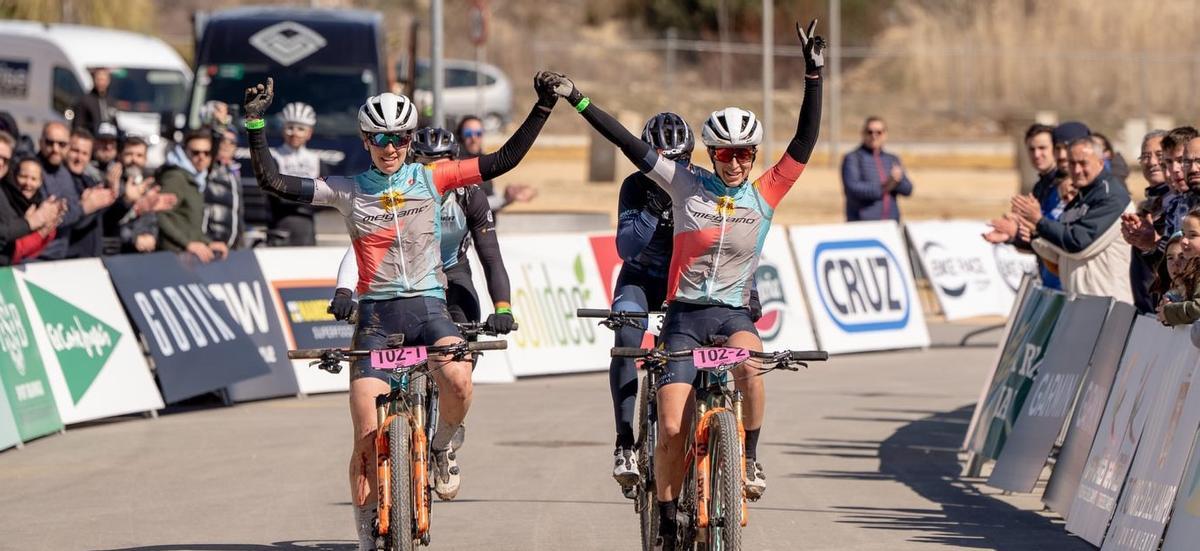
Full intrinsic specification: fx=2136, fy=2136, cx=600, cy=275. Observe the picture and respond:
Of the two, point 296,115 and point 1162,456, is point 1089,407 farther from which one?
point 296,115

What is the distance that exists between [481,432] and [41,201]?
3.74m

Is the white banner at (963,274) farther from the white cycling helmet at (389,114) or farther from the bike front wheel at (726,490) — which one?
the bike front wheel at (726,490)

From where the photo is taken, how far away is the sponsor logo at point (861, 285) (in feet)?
69.8

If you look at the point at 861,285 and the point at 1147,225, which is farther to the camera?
the point at 861,285

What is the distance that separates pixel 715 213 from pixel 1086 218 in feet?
15.7

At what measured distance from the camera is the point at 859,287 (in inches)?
846

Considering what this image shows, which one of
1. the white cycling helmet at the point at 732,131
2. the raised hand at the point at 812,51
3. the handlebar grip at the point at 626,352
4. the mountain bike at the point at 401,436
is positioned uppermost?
the raised hand at the point at 812,51

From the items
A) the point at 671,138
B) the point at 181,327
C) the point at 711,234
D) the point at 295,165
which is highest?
the point at 671,138

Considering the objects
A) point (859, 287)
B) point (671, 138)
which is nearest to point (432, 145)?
point (671, 138)

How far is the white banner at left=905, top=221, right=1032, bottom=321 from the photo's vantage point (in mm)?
23531

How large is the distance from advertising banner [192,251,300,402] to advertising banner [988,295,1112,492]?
6.98 m

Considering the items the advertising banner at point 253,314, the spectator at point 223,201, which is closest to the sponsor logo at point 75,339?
the advertising banner at point 253,314

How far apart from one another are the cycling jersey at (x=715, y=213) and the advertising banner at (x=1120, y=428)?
197 cm

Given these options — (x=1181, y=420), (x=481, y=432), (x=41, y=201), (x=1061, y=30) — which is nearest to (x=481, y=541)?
(x=1181, y=420)
